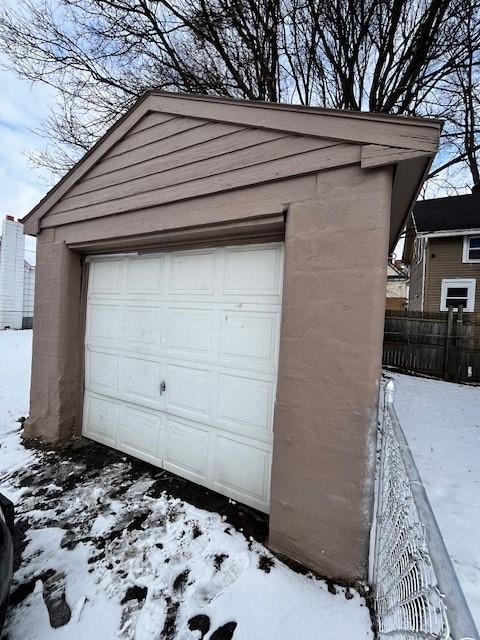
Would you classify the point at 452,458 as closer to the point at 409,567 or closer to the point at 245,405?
the point at 245,405

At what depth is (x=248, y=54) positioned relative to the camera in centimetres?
703

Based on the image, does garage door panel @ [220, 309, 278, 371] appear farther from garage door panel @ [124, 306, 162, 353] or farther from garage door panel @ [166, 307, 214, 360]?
garage door panel @ [124, 306, 162, 353]

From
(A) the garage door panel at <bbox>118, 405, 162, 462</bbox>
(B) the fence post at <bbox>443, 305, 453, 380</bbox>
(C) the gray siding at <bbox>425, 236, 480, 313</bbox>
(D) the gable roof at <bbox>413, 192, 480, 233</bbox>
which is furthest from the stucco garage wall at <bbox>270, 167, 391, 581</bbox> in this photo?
(C) the gray siding at <bbox>425, 236, 480, 313</bbox>

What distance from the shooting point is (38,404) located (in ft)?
12.5

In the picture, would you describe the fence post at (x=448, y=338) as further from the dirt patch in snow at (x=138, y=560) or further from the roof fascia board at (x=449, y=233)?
the dirt patch in snow at (x=138, y=560)

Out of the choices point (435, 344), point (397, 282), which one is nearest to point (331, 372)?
point (435, 344)

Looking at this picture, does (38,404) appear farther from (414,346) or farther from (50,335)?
(414,346)

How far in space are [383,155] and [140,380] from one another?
9.95 feet

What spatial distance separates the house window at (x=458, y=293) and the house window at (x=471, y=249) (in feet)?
2.54

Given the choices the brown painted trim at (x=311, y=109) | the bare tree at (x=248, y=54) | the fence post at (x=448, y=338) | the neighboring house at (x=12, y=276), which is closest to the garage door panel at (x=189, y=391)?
the brown painted trim at (x=311, y=109)

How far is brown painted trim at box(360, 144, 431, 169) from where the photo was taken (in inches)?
71.2

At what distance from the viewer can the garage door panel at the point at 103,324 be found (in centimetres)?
362

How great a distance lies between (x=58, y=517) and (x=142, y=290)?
2.19m

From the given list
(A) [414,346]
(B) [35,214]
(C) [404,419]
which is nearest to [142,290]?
(B) [35,214]
